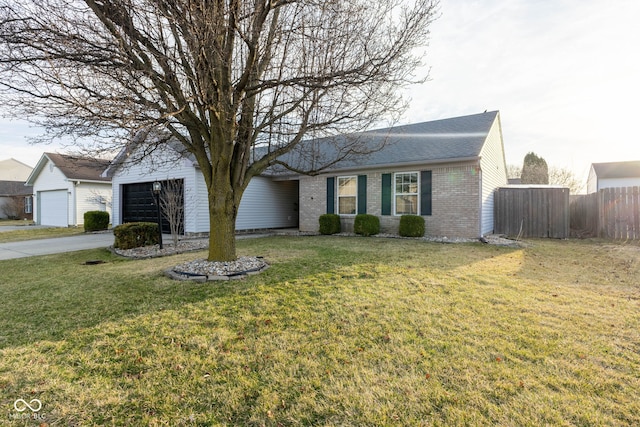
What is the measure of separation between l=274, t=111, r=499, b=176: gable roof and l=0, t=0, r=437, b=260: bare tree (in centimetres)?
358

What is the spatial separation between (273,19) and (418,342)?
567 centimetres

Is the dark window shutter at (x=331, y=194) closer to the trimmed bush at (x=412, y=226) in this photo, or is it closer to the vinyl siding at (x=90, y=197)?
the trimmed bush at (x=412, y=226)

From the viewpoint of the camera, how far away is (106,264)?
7.28 m

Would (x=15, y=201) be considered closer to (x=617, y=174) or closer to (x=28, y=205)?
(x=28, y=205)

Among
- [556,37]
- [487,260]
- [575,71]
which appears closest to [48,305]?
[487,260]

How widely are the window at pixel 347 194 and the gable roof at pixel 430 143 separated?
760 mm

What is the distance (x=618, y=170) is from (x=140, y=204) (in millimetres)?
36571

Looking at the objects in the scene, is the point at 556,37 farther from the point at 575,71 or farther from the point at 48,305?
the point at 48,305

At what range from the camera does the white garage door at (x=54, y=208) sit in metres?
19.1

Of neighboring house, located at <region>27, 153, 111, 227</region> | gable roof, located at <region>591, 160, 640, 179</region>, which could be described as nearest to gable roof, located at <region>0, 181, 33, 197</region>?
neighboring house, located at <region>27, 153, 111, 227</region>

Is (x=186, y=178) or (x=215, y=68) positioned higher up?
(x=215, y=68)

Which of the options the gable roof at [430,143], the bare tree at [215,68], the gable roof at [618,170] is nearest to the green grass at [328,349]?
the bare tree at [215,68]

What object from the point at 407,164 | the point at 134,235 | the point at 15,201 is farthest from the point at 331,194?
the point at 15,201

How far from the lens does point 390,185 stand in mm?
11922
